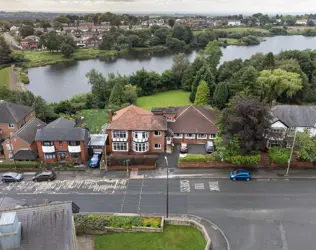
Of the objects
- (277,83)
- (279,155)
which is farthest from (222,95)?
(279,155)

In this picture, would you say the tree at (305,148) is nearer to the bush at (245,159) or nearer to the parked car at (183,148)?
the bush at (245,159)

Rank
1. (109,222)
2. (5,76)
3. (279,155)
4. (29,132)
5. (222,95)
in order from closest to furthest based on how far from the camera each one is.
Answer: (109,222) < (279,155) < (29,132) < (222,95) < (5,76)

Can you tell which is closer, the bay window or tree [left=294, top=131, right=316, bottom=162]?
tree [left=294, top=131, right=316, bottom=162]

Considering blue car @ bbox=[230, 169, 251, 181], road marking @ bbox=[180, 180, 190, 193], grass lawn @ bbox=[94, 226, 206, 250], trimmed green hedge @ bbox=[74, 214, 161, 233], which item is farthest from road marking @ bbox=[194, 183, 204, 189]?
trimmed green hedge @ bbox=[74, 214, 161, 233]

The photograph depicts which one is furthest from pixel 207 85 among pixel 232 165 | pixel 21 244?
pixel 21 244

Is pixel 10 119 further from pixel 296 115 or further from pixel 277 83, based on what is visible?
pixel 277 83

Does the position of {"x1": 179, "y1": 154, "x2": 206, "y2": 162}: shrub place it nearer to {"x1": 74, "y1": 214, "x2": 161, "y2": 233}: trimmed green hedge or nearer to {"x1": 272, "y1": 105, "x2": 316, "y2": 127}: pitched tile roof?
{"x1": 74, "y1": 214, "x2": 161, "y2": 233}: trimmed green hedge

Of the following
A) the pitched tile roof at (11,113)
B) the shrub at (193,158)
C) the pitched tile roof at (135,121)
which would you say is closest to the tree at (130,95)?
the pitched tile roof at (135,121)
